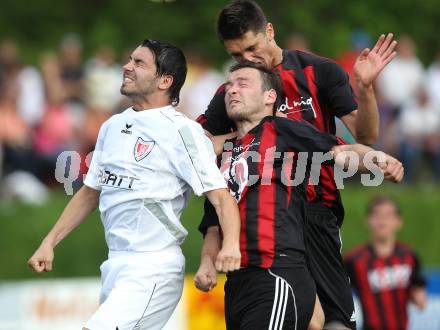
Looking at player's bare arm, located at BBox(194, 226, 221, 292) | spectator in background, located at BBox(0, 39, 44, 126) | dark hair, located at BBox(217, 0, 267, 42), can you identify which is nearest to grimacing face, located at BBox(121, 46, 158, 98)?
dark hair, located at BBox(217, 0, 267, 42)

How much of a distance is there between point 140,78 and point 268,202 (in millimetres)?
1093

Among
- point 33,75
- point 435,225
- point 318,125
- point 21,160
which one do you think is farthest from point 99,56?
point 318,125

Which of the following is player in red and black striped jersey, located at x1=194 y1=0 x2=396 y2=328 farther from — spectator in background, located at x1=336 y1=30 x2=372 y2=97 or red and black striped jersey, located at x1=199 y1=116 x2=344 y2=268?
spectator in background, located at x1=336 y1=30 x2=372 y2=97

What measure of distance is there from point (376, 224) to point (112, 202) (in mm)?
4350

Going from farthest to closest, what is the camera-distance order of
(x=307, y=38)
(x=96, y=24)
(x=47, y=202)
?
(x=96, y=24) → (x=307, y=38) → (x=47, y=202)

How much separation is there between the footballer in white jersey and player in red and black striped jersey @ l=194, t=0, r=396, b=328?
43cm

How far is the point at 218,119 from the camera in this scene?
7.24 m

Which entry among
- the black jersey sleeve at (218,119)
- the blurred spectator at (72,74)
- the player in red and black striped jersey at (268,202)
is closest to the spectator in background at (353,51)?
the blurred spectator at (72,74)

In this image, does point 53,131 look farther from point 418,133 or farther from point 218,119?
point 218,119

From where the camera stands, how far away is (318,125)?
7.05m

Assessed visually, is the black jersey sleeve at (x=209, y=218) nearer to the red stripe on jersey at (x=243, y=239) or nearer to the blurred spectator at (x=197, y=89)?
the red stripe on jersey at (x=243, y=239)

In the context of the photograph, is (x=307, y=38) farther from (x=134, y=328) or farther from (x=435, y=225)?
(x=134, y=328)

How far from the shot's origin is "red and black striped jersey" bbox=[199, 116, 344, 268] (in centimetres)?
642

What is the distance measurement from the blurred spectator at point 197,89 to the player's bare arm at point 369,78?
23.9ft
